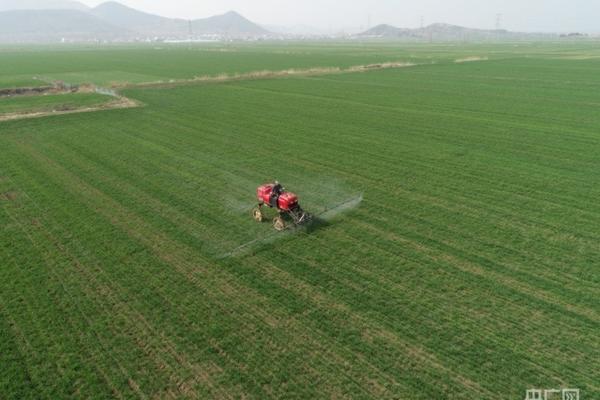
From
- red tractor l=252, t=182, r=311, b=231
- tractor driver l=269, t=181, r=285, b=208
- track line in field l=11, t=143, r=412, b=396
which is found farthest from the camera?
tractor driver l=269, t=181, r=285, b=208

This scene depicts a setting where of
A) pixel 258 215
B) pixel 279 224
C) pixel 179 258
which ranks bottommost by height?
pixel 179 258

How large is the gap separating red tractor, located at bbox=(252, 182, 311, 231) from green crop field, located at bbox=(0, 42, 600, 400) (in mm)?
526

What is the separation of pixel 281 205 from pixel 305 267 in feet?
10.6

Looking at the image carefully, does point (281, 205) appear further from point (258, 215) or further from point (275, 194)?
point (258, 215)

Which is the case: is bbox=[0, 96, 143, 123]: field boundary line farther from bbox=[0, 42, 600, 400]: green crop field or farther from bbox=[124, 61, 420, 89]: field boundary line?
bbox=[124, 61, 420, 89]: field boundary line

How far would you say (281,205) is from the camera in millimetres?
15711

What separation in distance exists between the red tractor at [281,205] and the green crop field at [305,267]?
53 cm

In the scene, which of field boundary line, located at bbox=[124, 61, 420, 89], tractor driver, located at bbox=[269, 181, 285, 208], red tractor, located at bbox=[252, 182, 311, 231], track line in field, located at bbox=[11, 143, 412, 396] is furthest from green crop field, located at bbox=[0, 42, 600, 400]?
field boundary line, located at bbox=[124, 61, 420, 89]

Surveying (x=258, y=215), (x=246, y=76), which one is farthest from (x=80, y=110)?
(x=258, y=215)

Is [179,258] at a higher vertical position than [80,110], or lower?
lower

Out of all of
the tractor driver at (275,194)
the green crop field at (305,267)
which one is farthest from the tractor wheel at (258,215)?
the tractor driver at (275,194)

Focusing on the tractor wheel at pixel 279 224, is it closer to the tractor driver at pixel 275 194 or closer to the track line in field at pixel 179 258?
the tractor driver at pixel 275 194

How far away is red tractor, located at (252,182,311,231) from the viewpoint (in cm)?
1555

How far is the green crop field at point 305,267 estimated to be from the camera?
367 inches
